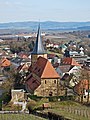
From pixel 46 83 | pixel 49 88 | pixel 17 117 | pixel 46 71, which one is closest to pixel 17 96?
pixel 46 83

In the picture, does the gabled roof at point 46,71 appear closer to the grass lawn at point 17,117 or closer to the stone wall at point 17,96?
the stone wall at point 17,96

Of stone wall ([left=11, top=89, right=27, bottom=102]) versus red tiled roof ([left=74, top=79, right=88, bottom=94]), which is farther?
red tiled roof ([left=74, top=79, right=88, bottom=94])

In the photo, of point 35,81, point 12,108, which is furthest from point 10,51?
point 12,108

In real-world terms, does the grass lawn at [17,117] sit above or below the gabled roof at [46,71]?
below

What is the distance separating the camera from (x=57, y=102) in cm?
3875

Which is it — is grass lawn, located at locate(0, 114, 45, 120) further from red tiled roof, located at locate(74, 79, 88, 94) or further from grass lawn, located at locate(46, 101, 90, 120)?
red tiled roof, located at locate(74, 79, 88, 94)

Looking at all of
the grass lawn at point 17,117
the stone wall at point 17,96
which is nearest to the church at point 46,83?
the stone wall at point 17,96

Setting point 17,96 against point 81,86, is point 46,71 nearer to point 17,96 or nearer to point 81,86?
point 81,86

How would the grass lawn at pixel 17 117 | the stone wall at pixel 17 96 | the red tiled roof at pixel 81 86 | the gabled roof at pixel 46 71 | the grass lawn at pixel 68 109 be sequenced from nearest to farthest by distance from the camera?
the grass lawn at pixel 17 117 → the grass lawn at pixel 68 109 → the stone wall at pixel 17 96 → the red tiled roof at pixel 81 86 → the gabled roof at pixel 46 71

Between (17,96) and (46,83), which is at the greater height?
(46,83)

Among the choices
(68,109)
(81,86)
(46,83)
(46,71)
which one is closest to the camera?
(68,109)

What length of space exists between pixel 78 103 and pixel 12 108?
25.0 feet

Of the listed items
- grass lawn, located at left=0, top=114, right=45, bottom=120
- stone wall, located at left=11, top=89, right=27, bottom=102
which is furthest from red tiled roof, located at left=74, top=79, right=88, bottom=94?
grass lawn, located at left=0, top=114, right=45, bottom=120

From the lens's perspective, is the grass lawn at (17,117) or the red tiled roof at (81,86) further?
the red tiled roof at (81,86)
